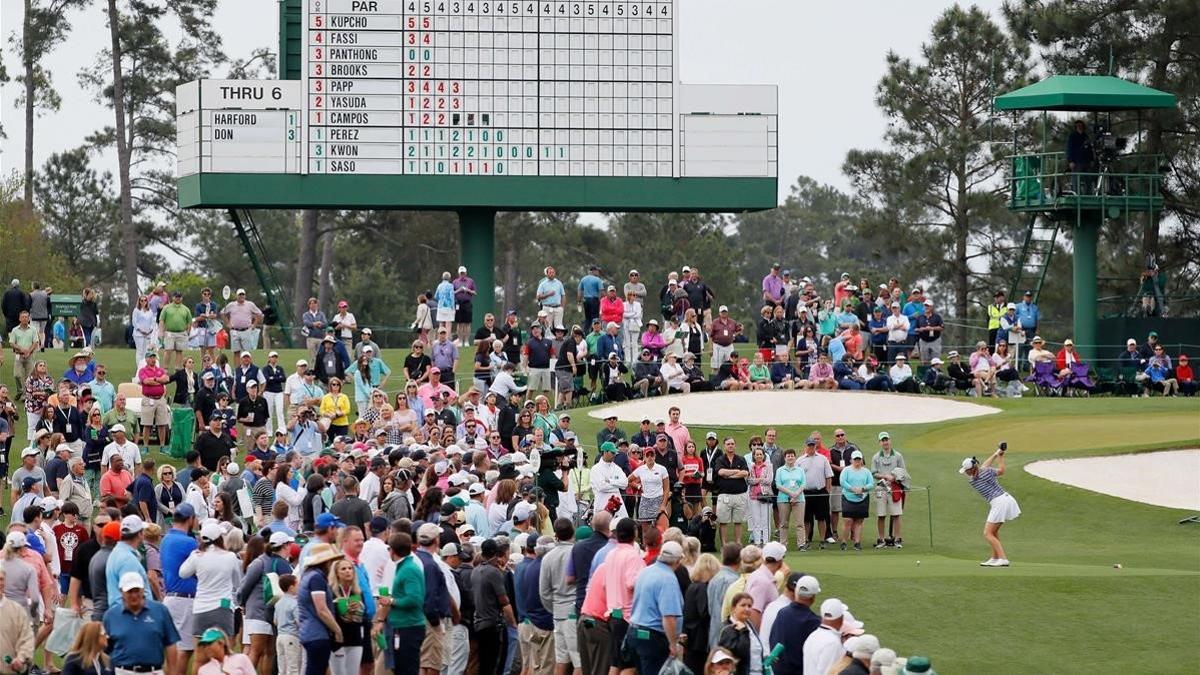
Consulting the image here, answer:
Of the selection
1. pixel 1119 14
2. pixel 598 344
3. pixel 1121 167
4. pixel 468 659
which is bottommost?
A: pixel 468 659

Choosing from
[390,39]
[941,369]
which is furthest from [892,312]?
[390,39]

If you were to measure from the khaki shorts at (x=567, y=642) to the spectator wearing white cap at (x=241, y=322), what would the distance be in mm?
19735

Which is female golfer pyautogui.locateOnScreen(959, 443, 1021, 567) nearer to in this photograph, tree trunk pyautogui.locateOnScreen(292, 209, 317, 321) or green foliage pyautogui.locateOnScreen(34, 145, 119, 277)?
tree trunk pyautogui.locateOnScreen(292, 209, 317, 321)

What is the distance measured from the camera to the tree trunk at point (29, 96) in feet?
230

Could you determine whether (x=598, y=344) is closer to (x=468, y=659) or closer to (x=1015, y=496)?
(x=1015, y=496)

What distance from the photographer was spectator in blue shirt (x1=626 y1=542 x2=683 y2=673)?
1731cm

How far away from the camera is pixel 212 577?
18.3 m

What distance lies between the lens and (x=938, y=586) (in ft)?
72.7

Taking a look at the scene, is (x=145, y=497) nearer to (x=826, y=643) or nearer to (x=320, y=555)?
(x=320, y=555)

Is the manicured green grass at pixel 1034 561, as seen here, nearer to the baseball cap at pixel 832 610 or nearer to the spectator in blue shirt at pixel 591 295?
the spectator in blue shirt at pixel 591 295

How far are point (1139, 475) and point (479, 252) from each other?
1716 centimetres

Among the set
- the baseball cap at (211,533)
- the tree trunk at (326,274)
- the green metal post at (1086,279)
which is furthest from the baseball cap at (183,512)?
the tree trunk at (326,274)

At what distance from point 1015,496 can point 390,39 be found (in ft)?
60.4

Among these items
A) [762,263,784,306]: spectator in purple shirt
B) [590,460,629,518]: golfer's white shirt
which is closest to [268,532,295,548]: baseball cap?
[590,460,629,518]: golfer's white shirt
